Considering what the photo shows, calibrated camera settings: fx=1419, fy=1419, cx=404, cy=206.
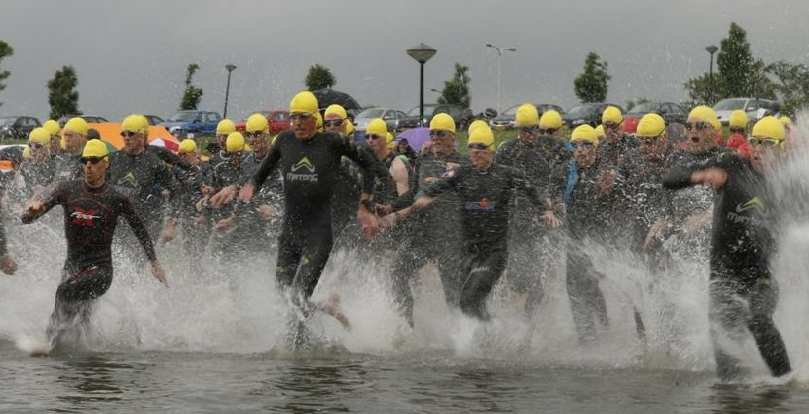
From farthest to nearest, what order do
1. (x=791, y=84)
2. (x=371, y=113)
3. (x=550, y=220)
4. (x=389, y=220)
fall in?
(x=371, y=113) < (x=791, y=84) < (x=389, y=220) < (x=550, y=220)

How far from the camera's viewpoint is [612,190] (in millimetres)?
12680

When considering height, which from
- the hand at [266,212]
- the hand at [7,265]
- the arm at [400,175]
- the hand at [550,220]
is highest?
the arm at [400,175]

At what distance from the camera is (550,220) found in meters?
12.1

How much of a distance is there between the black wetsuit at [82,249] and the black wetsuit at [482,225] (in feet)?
9.24

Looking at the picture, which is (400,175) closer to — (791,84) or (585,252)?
(585,252)

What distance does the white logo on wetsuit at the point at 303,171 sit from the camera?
459 inches

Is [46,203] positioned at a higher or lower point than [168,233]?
higher

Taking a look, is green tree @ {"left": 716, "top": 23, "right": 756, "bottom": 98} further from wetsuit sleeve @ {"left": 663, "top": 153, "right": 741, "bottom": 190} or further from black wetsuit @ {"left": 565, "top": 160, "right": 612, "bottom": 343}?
wetsuit sleeve @ {"left": 663, "top": 153, "right": 741, "bottom": 190}

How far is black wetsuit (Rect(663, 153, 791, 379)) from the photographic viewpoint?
970 centimetres

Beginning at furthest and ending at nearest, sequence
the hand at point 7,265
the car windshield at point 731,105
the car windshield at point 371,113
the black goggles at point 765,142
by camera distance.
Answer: the car windshield at point 371,113 → the car windshield at point 731,105 → the hand at point 7,265 → the black goggles at point 765,142

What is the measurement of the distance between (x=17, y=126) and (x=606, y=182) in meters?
43.2

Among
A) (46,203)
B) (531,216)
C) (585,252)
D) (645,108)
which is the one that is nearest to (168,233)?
(46,203)

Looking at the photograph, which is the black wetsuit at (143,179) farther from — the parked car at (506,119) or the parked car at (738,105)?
the parked car at (506,119)

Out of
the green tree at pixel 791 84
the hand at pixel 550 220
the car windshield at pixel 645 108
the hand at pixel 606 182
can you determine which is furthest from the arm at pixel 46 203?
the car windshield at pixel 645 108
